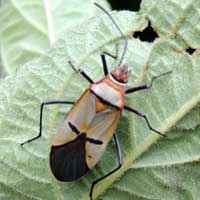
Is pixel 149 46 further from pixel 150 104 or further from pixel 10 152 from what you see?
pixel 10 152

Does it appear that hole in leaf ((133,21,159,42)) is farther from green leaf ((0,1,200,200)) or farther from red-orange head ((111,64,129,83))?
red-orange head ((111,64,129,83))

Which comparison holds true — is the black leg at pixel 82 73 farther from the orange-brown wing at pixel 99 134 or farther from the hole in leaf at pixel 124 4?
the hole in leaf at pixel 124 4

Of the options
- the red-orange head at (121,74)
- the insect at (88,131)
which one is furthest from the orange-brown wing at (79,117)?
the red-orange head at (121,74)

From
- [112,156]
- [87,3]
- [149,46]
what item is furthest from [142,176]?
[87,3]

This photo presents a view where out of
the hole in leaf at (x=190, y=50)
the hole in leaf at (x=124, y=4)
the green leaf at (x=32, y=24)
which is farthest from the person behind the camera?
the hole in leaf at (x=124, y=4)

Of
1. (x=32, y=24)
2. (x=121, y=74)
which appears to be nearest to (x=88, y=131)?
(x=121, y=74)

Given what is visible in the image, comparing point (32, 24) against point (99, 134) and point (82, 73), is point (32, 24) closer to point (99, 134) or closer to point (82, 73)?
point (82, 73)

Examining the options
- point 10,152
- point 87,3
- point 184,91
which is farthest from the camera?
point 87,3
